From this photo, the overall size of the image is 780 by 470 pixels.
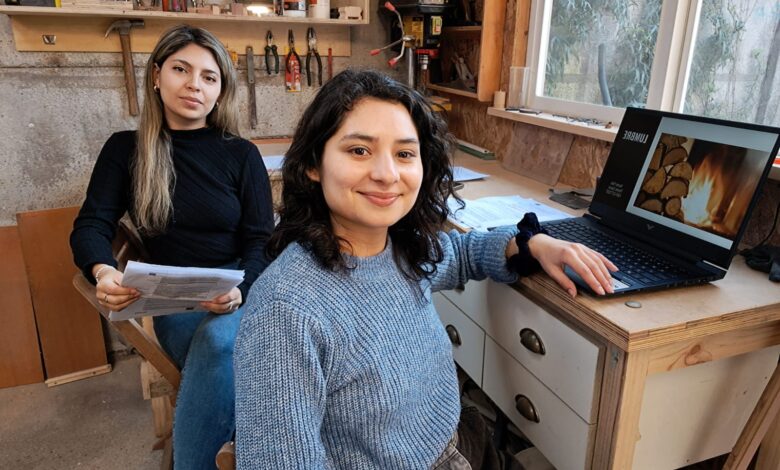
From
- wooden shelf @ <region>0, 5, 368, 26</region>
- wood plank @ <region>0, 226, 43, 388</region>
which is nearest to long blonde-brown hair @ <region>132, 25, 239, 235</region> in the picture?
wooden shelf @ <region>0, 5, 368, 26</region>

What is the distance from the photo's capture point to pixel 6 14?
2.00 meters

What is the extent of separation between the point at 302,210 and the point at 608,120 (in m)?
1.26

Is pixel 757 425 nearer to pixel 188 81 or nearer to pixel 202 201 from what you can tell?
pixel 202 201

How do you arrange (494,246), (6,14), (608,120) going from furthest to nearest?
1. (6,14)
2. (608,120)
3. (494,246)

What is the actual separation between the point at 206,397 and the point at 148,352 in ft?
0.63

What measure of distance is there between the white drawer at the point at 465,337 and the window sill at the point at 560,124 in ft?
2.22

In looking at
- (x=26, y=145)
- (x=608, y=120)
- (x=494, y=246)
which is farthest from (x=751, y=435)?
(x=26, y=145)

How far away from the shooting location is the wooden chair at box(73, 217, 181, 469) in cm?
126

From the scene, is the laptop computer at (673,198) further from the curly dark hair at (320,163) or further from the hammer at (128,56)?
the hammer at (128,56)

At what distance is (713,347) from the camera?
40.0 inches

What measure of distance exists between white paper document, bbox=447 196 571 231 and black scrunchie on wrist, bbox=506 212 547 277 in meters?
0.21

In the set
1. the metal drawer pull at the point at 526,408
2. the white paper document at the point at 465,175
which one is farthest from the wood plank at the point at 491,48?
the metal drawer pull at the point at 526,408

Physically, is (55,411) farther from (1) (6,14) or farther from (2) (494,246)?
(2) (494,246)

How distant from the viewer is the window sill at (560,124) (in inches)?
65.6
